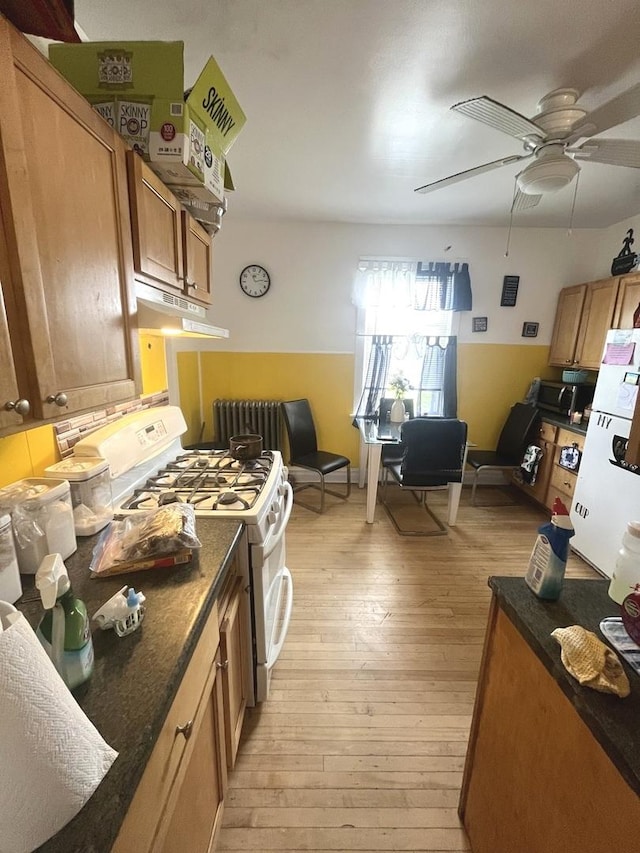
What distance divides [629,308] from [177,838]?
380cm

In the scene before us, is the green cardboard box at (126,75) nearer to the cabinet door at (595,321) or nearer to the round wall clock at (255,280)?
the round wall clock at (255,280)

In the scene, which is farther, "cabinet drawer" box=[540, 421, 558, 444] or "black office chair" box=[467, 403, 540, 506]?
"black office chair" box=[467, 403, 540, 506]

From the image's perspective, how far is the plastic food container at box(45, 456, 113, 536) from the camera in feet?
3.73

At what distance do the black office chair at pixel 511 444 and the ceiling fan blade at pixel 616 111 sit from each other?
230 cm

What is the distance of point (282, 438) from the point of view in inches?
148

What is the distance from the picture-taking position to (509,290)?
11.7ft

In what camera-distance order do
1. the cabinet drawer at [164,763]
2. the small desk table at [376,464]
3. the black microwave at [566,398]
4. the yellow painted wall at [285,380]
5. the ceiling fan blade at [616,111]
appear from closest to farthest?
the cabinet drawer at [164,763] → the ceiling fan blade at [616,111] → the small desk table at [376,464] → the black microwave at [566,398] → the yellow painted wall at [285,380]

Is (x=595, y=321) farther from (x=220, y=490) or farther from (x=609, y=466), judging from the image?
(x=220, y=490)

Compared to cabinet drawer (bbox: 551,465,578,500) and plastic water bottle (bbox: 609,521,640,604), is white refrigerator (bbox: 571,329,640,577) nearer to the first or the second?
cabinet drawer (bbox: 551,465,578,500)

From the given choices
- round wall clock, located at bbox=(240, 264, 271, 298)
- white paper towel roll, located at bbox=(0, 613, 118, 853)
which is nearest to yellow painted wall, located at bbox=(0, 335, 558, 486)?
round wall clock, located at bbox=(240, 264, 271, 298)

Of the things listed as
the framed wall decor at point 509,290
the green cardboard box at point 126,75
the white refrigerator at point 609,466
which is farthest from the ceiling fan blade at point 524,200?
the green cardboard box at point 126,75

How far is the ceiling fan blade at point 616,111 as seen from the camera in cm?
131

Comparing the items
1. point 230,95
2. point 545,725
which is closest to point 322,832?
point 545,725

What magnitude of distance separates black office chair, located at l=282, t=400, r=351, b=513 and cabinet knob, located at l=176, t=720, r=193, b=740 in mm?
2393
